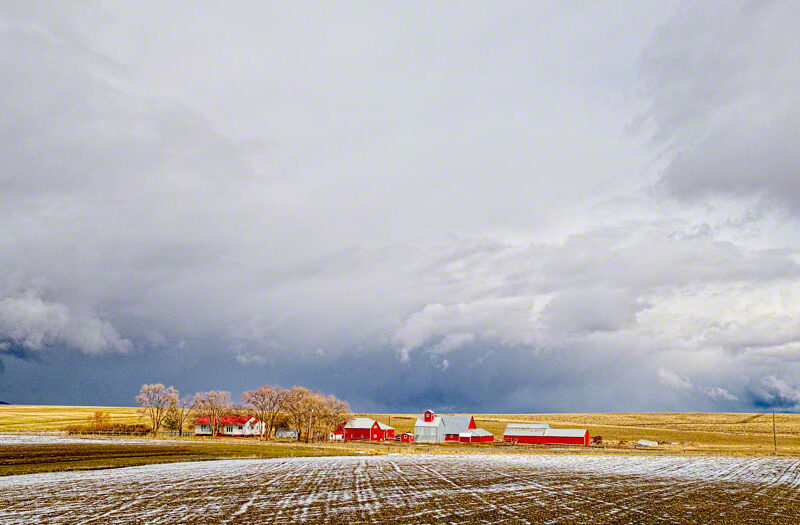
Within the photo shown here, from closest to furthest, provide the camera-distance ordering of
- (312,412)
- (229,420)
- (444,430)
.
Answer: (312,412) → (444,430) → (229,420)

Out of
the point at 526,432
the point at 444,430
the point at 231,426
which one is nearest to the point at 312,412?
the point at 231,426

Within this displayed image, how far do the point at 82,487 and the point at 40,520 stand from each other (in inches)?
463

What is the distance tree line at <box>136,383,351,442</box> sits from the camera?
13688cm

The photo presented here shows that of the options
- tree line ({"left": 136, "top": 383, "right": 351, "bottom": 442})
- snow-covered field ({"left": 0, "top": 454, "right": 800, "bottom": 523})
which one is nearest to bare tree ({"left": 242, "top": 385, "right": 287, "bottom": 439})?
tree line ({"left": 136, "top": 383, "right": 351, "bottom": 442})

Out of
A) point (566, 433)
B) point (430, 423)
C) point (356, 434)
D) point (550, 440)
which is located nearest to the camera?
point (550, 440)

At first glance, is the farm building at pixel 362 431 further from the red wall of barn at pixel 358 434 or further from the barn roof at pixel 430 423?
the barn roof at pixel 430 423

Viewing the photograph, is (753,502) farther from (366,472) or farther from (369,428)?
(369,428)

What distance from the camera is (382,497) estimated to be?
30.3 metres

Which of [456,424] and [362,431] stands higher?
[456,424]

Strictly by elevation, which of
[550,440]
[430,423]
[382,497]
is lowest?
[550,440]

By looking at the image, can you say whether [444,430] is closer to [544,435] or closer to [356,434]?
[356,434]

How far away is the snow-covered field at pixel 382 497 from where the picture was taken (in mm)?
24156

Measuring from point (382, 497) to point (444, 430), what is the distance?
5080 inches

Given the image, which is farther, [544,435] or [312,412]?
[544,435]
